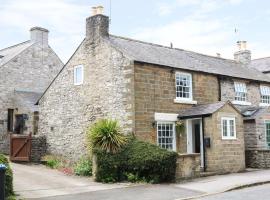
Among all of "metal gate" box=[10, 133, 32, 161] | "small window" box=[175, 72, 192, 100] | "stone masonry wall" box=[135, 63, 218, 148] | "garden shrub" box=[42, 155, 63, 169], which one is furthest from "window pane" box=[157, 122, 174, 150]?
"metal gate" box=[10, 133, 32, 161]

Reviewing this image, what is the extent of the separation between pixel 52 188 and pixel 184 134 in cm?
777

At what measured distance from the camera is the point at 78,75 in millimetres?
23031

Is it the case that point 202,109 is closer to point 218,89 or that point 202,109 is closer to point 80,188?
point 218,89

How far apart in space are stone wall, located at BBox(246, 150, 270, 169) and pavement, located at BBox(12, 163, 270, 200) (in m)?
3.27

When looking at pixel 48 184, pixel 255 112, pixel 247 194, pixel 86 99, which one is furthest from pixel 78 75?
pixel 247 194

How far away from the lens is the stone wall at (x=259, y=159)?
2197 cm

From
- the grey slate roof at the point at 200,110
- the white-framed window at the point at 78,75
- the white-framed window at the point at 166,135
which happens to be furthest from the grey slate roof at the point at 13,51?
the grey slate roof at the point at 200,110

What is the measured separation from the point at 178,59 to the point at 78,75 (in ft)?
18.8

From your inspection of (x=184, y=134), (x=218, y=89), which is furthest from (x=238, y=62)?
(x=184, y=134)

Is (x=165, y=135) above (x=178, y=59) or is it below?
below

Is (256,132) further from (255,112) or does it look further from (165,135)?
(165,135)

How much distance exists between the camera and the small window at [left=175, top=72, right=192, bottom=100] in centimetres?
2133

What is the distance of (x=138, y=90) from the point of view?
19.3m

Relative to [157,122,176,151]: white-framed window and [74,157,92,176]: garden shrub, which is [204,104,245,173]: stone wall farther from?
[74,157,92,176]: garden shrub
